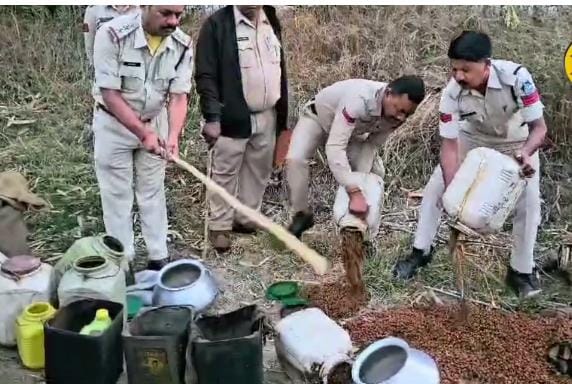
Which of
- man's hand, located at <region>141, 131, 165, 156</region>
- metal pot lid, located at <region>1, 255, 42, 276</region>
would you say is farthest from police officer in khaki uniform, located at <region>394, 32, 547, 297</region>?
metal pot lid, located at <region>1, 255, 42, 276</region>

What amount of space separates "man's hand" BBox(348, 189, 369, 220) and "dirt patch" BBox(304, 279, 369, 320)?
382mm

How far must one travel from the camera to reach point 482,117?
3961 mm

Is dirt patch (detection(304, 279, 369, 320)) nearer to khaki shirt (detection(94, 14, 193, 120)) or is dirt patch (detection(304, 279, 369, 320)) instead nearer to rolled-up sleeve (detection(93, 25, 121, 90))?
khaki shirt (detection(94, 14, 193, 120))

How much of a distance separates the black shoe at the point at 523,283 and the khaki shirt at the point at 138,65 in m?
1.65

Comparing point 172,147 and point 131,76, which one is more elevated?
point 131,76

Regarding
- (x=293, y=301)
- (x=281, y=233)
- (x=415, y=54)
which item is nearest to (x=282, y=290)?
(x=293, y=301)

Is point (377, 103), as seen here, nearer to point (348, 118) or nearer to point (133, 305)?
point (348, 118)

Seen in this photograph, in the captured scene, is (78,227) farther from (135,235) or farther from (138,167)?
(138,167)

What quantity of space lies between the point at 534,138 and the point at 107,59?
5.70 ft

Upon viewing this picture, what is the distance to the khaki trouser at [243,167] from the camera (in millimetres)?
4523

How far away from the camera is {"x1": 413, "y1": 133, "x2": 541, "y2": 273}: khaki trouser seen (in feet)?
13.1

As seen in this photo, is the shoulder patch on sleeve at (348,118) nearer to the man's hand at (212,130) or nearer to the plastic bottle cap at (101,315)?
the man's hand at (212,130)

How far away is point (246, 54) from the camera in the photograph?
171 inches

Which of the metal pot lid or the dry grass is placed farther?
the dry grass
